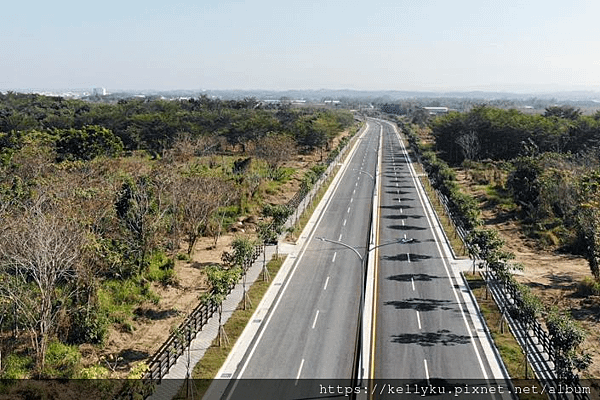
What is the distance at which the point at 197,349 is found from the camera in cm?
2931

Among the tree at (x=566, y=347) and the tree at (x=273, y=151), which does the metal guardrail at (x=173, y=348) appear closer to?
the tree at (x=566, y=347)

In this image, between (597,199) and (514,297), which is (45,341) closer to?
(514,297)

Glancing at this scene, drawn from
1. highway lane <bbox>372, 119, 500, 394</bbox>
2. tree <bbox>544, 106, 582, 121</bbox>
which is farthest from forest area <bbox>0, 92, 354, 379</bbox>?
tree <bbox>544, 106, 582, 121</bbox>

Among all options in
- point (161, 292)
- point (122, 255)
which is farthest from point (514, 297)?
point (122, 255)

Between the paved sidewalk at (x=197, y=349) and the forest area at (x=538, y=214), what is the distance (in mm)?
17926

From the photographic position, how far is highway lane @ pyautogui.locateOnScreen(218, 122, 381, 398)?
27.1 meters

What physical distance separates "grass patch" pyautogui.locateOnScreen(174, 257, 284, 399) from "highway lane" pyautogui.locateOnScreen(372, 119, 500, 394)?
8.21 metres

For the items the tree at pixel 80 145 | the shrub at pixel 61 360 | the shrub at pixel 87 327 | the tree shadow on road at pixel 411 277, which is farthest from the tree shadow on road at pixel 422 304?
the tree at pixel 80 145

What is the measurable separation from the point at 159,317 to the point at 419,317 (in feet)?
55.7

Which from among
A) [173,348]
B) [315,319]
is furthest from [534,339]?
[173,348]

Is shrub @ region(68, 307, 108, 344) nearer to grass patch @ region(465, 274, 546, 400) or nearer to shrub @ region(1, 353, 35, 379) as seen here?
shrub @ region(1, 353, 35, 379)

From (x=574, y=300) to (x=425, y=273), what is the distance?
35.4 ft

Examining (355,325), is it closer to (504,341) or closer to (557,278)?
(504,341)

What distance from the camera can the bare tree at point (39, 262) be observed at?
2764 cm
